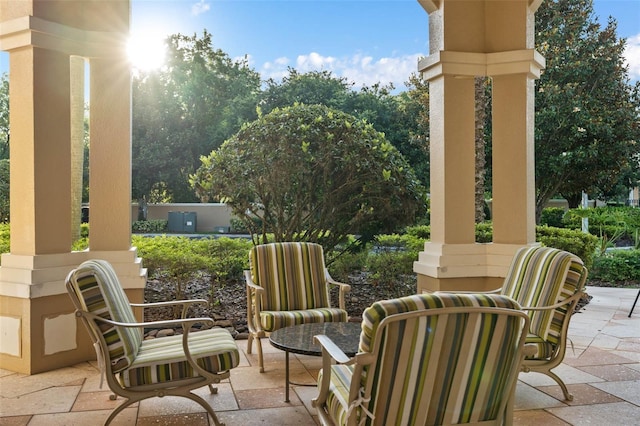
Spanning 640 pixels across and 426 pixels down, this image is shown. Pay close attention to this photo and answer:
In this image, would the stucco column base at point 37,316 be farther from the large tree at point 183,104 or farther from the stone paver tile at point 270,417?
the large tree at point 183,104

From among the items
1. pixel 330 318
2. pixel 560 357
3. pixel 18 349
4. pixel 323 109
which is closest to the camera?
pixel 560 357

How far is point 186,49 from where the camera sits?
18453 mm

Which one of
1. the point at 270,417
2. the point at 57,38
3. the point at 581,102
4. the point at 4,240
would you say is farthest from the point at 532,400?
the point at 581,102

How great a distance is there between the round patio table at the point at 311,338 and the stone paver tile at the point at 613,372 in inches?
73.0

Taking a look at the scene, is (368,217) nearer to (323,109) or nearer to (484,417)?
(323,109)

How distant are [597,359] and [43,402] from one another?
4.08 m

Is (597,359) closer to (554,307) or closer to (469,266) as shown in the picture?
(469,266)

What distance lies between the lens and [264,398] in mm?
3469

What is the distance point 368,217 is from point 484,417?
12.9 ft

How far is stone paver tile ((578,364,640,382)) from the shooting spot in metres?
3.86

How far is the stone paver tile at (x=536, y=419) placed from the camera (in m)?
3.07

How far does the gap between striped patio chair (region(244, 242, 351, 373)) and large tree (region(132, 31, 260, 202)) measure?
14.0 m

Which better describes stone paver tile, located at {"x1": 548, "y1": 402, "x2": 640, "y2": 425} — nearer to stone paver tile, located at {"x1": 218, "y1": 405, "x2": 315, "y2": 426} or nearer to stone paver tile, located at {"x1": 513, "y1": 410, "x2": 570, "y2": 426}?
stone paver tile, located at {"x1": 513, "y1": 410, "x2": 570, "y2": 426}

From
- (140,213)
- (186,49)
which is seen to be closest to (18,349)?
(186,49)
